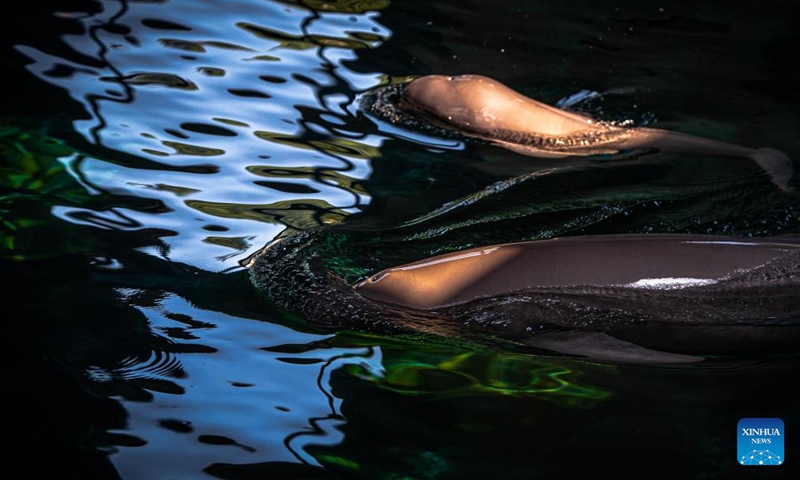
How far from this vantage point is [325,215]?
3434 mm

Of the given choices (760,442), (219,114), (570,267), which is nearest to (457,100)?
(219,114)

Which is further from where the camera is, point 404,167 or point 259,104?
point 259,104

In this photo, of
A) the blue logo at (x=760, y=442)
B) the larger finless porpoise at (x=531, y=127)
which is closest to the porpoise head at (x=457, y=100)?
the larger finless porpoise at (x=531, y=127)

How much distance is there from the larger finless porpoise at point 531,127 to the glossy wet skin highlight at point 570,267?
164cm

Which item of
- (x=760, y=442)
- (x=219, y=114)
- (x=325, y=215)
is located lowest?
(x=760, y=442)

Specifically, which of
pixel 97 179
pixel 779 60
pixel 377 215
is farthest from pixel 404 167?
pixel 779 60

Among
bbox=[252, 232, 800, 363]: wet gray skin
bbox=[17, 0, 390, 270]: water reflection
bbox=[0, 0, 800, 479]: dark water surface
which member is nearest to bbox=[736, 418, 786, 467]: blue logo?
bbox=[0, 0, 800, 479]: dark water surface

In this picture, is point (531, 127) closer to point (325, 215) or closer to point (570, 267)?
point (325, 215)

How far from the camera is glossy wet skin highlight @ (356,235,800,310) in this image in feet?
8.54

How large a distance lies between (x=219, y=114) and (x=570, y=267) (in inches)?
88.7

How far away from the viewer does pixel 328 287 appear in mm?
2785

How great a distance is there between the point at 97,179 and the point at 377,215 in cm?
105

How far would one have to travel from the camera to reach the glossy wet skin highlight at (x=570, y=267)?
260 centimetres

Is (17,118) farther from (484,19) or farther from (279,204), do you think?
(484,19)
